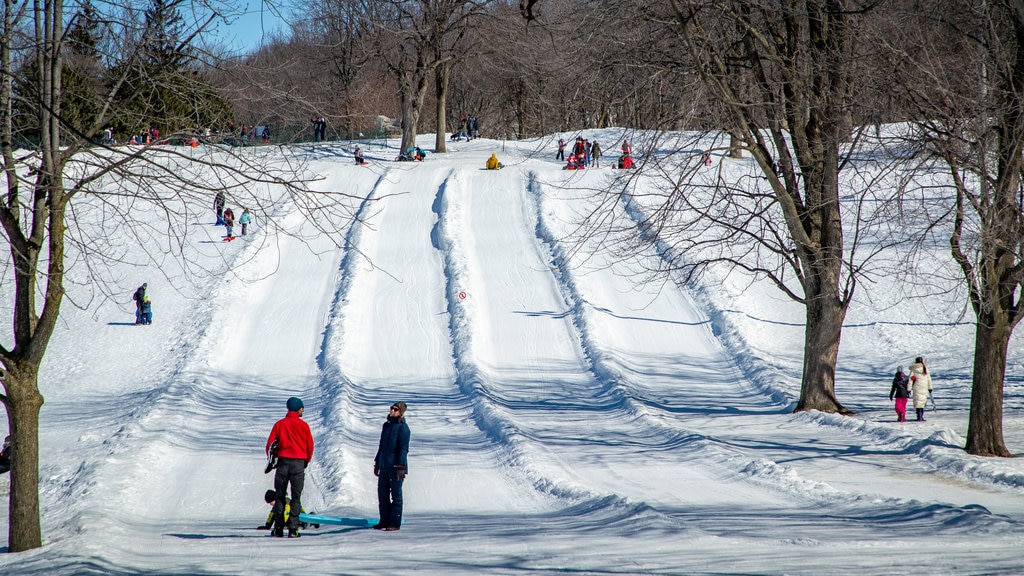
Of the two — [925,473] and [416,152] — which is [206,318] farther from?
[416,152]

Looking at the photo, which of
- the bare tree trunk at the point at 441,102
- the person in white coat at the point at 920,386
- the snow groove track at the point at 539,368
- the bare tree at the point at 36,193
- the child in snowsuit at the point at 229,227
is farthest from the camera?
the bare tree trunk at the point at 441,102

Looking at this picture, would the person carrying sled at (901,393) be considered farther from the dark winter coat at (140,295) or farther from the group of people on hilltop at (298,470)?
the dark winter coat at (140,295)

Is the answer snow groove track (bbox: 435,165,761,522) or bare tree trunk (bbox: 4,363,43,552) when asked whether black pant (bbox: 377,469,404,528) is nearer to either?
snow groove track (bbox: 435,165,761,522)

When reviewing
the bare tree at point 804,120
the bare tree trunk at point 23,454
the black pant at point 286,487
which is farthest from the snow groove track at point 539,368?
the bare tree trunk at point 23,454

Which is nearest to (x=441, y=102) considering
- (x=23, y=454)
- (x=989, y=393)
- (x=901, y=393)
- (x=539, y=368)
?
(x=539, y=368)

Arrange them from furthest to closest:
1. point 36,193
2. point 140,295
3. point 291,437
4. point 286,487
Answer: point 140,295
point 291,437
point 286,487
point 36,193

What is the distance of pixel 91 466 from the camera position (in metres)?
13.1

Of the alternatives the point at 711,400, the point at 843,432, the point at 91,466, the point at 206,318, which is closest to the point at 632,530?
the point at 843,432

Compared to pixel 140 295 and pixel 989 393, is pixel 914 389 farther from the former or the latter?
pixel 140 295

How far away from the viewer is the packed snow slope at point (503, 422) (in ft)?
25.8

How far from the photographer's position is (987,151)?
12.3 metres

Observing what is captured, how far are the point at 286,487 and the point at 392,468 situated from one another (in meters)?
1.14

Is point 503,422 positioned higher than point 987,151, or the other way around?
point 987,151

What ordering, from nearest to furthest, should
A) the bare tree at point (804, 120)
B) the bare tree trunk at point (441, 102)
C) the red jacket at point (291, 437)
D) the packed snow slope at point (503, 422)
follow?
the packed snow slope at point (503, 422)
the red jacket at point (291, 437)
the bare tree at point (804, 120)
the bare tree trunk at point (441, 102)
